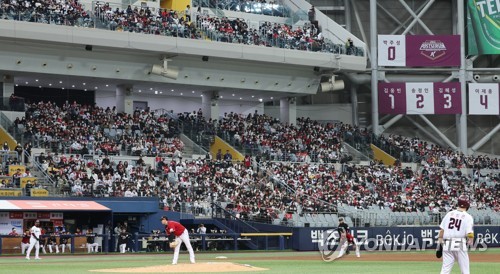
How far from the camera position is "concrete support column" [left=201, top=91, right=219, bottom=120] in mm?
68188

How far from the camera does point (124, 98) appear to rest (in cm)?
6378

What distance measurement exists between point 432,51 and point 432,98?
11.5ft

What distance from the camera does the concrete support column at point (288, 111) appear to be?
7206 cm

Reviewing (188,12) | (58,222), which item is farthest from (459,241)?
(188,12)

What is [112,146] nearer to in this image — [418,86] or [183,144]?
[183,144]

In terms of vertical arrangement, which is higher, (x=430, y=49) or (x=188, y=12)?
(x=188, y=12)

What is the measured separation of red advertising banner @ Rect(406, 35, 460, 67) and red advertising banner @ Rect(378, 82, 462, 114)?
1573 millimetres

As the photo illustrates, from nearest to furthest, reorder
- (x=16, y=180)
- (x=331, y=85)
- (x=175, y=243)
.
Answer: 1. (x=175, y=243)
2. (x=16, y=180)
3. (x=331, y=85)

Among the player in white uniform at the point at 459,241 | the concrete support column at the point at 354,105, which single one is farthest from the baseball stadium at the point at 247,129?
the player in white uniform at the point at 459,241

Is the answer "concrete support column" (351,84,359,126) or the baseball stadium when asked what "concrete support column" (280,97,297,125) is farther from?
"concrete support column" (351,84,359,126)

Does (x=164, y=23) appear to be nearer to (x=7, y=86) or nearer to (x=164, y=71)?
(x=164, y=71)

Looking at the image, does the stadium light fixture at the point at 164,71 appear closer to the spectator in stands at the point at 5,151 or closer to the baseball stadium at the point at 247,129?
the baseball stadium at the point at 247,129

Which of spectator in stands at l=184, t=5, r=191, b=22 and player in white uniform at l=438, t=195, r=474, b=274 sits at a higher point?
spectator in stands at l=184, t=5, r=191, b=22

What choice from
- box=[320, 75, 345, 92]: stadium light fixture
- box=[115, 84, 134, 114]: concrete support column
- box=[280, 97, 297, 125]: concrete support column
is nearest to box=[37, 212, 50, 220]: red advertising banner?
box=[115, 84, 134, 114]: concrete support column
